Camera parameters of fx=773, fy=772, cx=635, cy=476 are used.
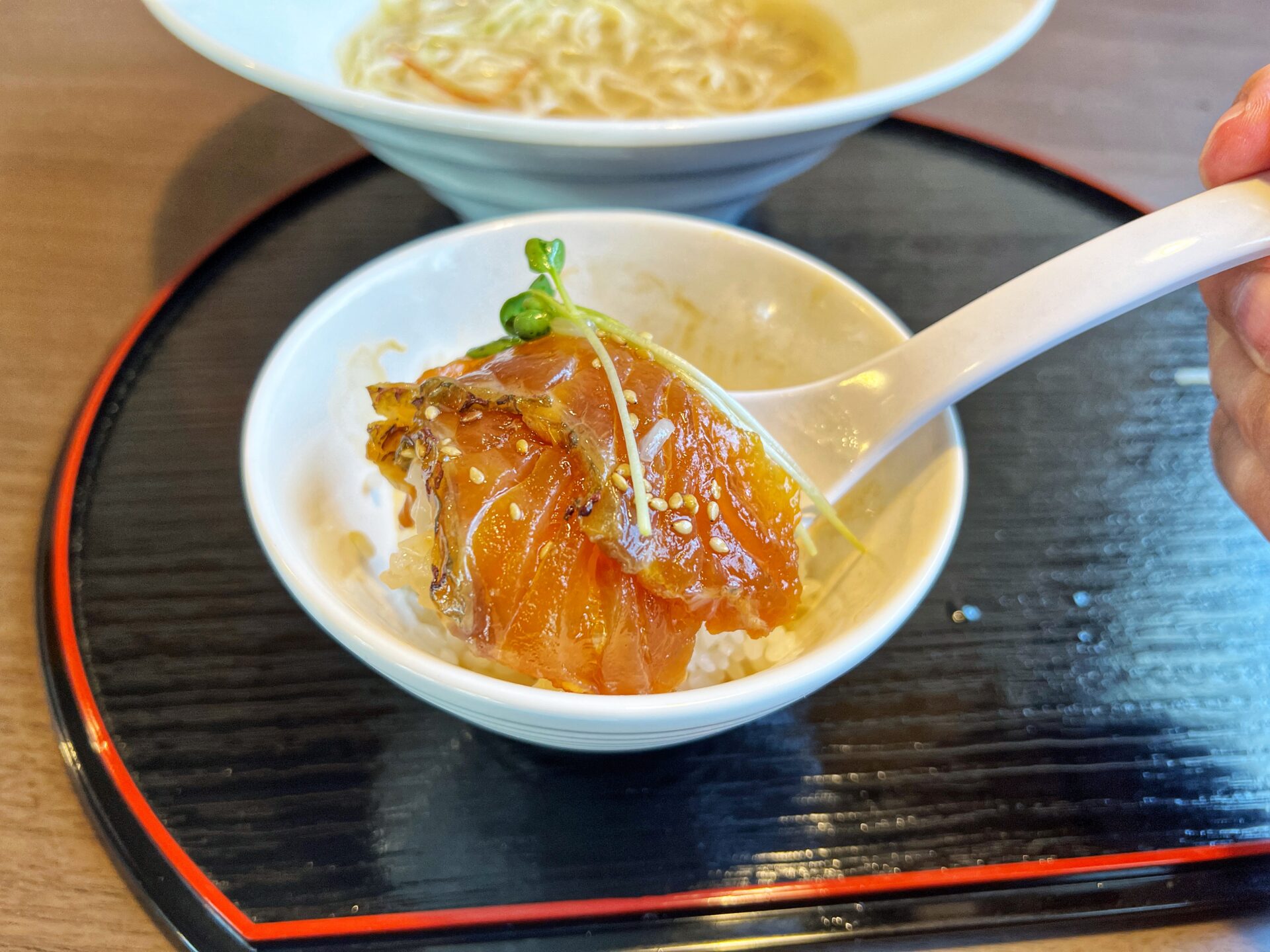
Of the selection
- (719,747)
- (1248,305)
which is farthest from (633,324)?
(1248,305)

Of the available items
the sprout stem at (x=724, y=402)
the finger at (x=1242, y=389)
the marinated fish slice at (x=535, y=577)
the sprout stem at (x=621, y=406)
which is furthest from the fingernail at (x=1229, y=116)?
the marinated fish slice at (x=535, y=577)

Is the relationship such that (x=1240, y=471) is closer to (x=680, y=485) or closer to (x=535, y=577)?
(x=680, y=485)

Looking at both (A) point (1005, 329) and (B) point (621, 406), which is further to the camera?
(A) point (1005, 329)

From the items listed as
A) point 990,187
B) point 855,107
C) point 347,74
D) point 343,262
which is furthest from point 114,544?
point 990,187

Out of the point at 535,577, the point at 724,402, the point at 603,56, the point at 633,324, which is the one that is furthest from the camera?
the point at 603,56

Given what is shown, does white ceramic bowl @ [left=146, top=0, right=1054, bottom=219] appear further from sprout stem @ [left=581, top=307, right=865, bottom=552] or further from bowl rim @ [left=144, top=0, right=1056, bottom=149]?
sprout stem @ [left=581, top=307, right=865, bottom=552]

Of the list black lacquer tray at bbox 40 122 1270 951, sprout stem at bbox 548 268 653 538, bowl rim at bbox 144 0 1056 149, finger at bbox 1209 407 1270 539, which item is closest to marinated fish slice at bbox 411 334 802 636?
sprout stem at bbox 548 268 653 538
